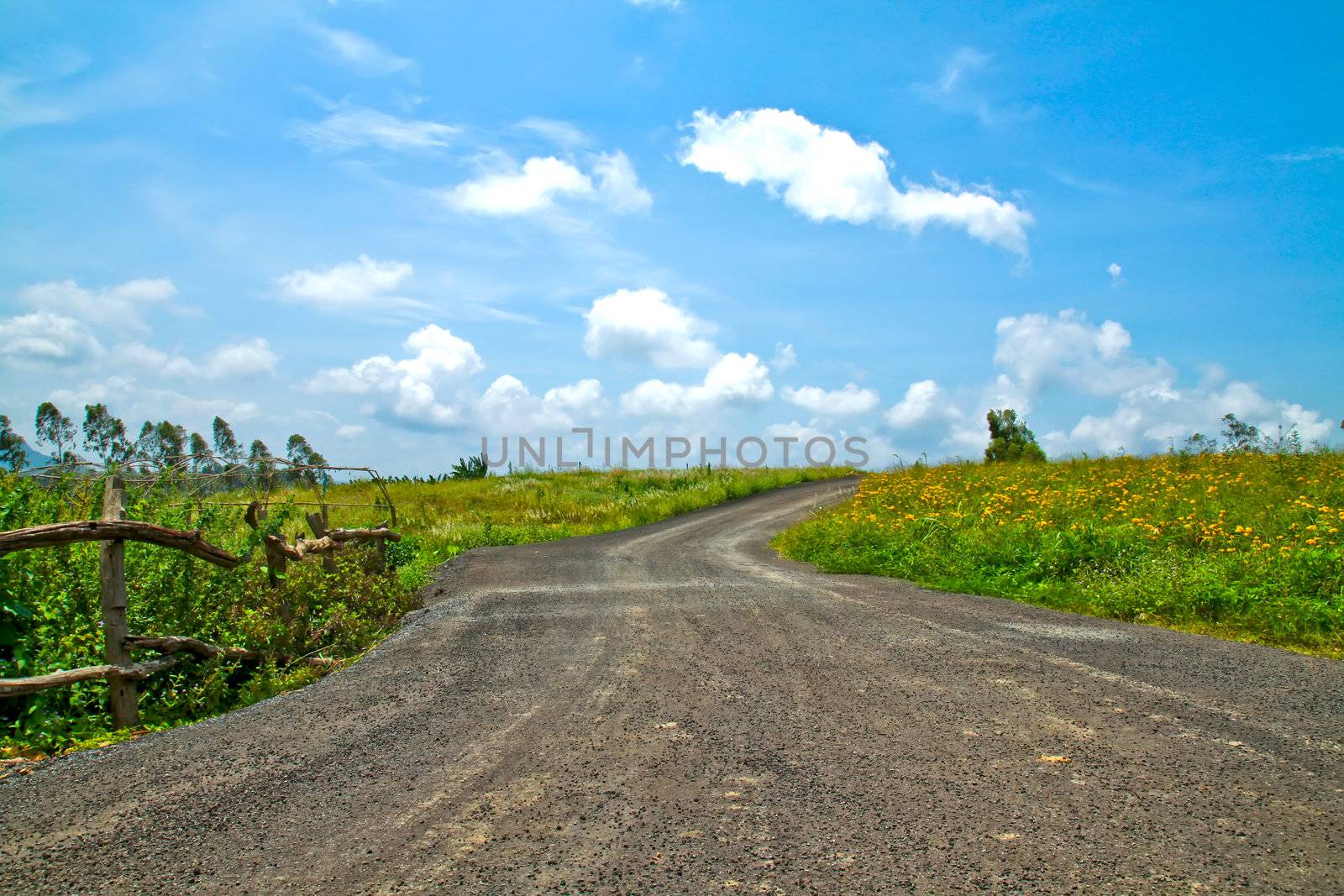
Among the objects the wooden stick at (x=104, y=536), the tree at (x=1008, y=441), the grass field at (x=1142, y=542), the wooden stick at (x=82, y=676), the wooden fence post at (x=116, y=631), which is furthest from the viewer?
the tree at (x=1008, y=441)

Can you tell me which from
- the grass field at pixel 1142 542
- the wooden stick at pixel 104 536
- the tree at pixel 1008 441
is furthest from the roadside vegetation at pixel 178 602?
the tree at pixel 1008 441

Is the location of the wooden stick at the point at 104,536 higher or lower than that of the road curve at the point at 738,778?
higher

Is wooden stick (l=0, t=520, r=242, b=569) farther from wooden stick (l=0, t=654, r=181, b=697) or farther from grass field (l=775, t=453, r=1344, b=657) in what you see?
grass field (l=775, t=453, r=1344, b=657)

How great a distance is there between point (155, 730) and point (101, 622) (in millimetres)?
1077

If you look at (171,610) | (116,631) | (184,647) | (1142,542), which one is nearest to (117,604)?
(116,631)

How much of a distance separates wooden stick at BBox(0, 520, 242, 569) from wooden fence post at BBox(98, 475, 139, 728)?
12 cm

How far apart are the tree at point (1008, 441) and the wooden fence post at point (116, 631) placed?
1041 inches

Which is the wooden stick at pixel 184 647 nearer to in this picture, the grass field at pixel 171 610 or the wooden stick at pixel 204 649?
the wooden stick at pixel 204 649

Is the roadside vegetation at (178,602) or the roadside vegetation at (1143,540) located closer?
the roadside vegetation at (178,602)

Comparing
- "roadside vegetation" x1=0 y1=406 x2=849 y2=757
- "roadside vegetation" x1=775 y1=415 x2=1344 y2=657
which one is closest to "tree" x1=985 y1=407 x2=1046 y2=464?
"roadside vegetation" x1=775 y1=415 x2=1344 y2=657

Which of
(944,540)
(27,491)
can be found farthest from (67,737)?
(944,540)

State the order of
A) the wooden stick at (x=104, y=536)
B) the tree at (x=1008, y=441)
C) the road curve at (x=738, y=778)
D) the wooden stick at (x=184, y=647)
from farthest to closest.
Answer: the tree at (x=1008, y=441), the wooden stick at (x=184, y=647), the wooden stick at (x=104, y=536), the road curve at (x=738, y=778)

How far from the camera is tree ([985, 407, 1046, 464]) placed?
29344mm

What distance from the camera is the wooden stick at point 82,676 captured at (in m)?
5.71
